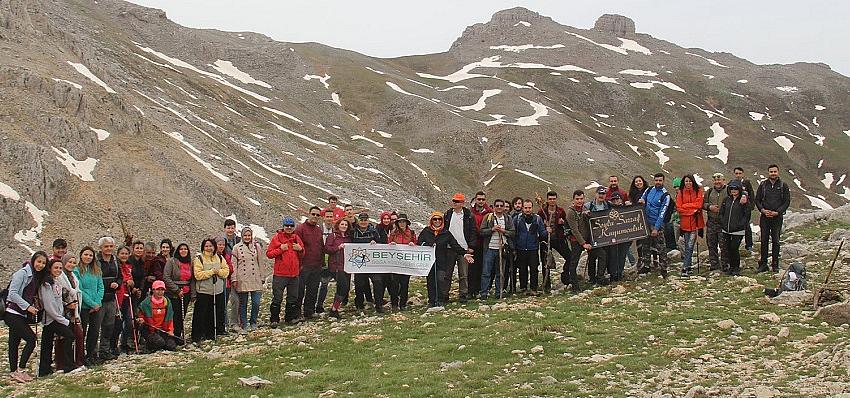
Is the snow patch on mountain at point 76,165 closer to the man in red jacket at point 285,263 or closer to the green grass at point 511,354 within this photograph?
the man in red jacket at point 285,263

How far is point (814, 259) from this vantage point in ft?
72.4

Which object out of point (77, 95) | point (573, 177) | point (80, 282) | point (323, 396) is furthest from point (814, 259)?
point (573, 177)

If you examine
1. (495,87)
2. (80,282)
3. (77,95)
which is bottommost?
(80,282)

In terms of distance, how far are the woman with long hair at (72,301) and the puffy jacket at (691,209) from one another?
636 inches

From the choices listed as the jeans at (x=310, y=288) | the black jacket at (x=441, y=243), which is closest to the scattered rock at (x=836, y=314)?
the black jacket at (x=441, y=243)

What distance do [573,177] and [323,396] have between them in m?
103

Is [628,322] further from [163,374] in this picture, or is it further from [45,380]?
[45,380]

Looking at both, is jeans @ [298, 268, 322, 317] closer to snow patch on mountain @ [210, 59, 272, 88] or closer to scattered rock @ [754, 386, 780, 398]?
scattered rock @ [754, 386, 780, 398]

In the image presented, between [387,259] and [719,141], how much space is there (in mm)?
152871

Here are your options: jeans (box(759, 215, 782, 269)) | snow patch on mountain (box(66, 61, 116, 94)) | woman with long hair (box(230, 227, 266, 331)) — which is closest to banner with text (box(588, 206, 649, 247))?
jeans (box(759, 215, 782, 269))

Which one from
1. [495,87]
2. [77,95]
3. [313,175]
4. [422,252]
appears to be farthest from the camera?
[495,87]

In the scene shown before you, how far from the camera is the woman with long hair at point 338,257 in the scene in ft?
67.3

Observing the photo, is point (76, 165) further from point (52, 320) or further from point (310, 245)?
point (52, 320)

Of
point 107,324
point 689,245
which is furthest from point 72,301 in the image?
point 689,245
